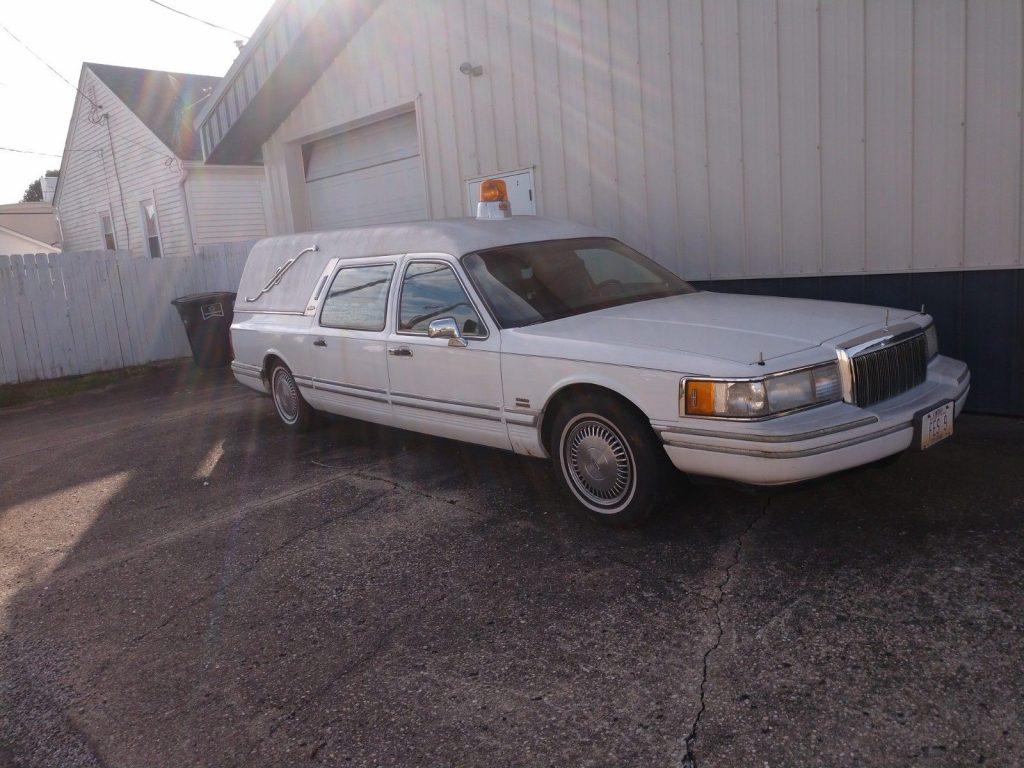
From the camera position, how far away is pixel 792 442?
355 centimetres

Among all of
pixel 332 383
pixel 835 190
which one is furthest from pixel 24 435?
pixel 835 190

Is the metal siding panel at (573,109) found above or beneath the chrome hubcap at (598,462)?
above

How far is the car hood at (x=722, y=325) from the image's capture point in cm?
388

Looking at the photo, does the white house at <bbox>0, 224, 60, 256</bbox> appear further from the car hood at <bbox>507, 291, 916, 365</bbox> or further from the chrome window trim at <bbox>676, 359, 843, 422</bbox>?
the chrome window trim at <bbox>676, 359, 843, 422</bbox>

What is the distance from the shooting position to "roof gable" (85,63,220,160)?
2009cm

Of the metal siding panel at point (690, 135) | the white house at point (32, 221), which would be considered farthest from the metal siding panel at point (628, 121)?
the white house at point (32, 221)

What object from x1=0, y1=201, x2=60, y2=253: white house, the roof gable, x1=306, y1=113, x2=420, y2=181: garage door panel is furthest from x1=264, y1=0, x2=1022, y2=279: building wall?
x1=0, y1=201, x2=60, y2=253: white house

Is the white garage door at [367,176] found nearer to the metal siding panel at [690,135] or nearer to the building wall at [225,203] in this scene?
the metal siding panel at [690,135]

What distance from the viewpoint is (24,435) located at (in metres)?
8.64

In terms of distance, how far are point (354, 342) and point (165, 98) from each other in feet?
67.8

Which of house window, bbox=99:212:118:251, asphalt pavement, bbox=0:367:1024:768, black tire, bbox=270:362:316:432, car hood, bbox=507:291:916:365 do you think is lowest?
asphalt pavement, bbox=0:367:1024:768

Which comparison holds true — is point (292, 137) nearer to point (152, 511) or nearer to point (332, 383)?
point (332, 383)

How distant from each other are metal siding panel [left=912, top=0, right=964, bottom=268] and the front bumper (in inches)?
102

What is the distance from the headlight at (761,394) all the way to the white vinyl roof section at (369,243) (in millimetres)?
2030
